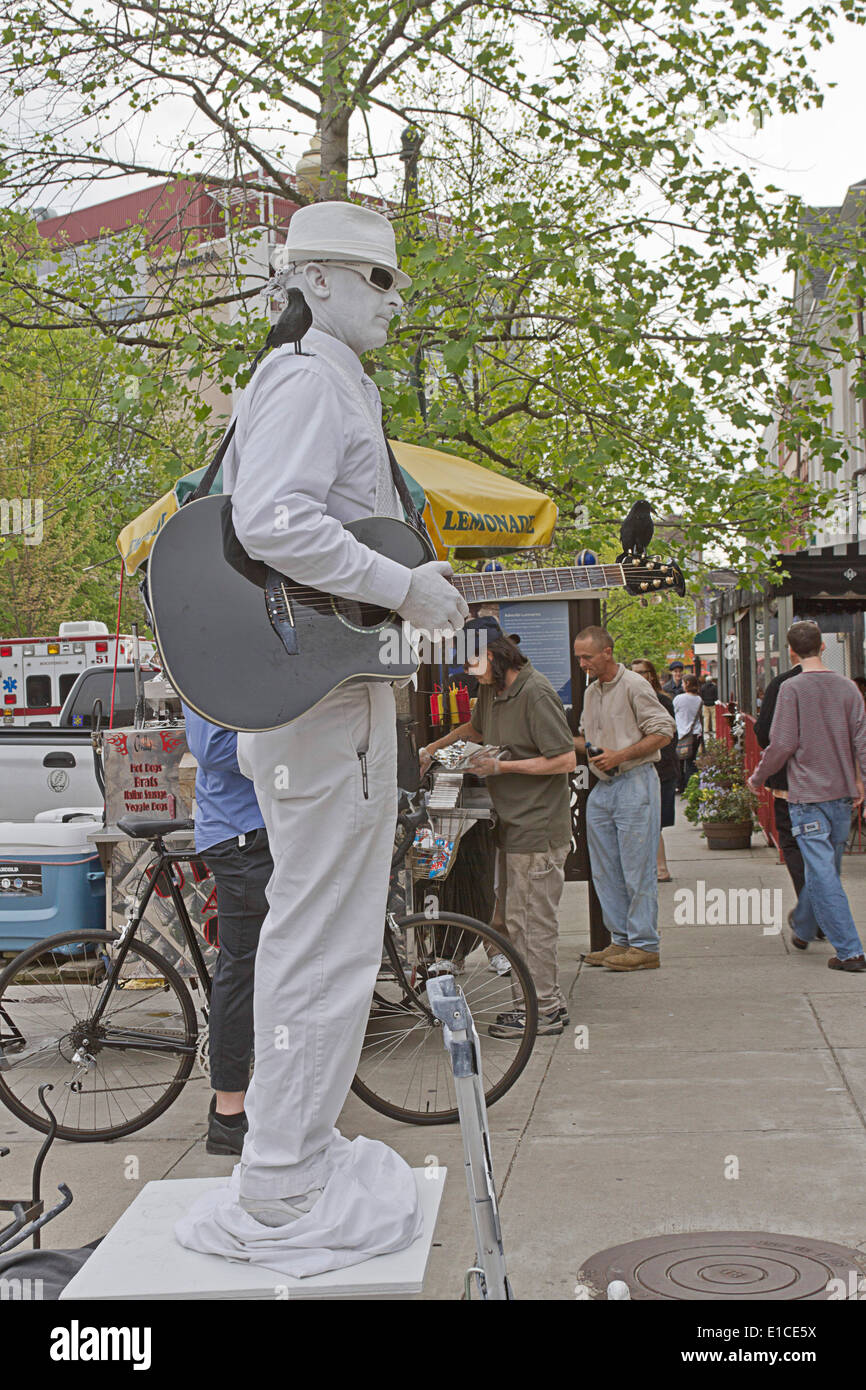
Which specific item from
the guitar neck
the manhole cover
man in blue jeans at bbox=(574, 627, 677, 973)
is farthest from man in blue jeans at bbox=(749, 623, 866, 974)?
the manhole cover

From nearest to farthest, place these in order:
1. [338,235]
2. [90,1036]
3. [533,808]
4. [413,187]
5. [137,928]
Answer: [338,235], [90,1036], [137,928], [533,808], [413,187]

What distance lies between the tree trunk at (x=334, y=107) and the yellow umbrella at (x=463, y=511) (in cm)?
273

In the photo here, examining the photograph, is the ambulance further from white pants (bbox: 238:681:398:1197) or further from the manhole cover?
white pants (bbox: 238:681:398:1197)

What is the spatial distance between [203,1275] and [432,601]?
1.49 m

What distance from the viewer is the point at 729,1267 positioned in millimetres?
3553

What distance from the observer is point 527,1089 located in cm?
543

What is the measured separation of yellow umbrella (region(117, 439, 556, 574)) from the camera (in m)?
7.10

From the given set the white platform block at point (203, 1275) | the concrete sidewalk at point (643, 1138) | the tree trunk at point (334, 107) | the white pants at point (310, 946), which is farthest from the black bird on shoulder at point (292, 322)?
the tree trunk at point (334, 107)

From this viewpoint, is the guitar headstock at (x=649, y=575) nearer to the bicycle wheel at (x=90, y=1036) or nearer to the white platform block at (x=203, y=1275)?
the bicycle wheel at (x=90, y=1036)

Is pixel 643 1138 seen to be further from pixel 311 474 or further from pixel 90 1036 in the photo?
pixel 311 474

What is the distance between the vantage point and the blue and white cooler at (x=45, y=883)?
6.25 metres

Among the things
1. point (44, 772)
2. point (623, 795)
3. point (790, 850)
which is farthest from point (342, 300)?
point (44, 772)

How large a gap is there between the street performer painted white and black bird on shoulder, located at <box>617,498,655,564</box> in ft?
9.16
